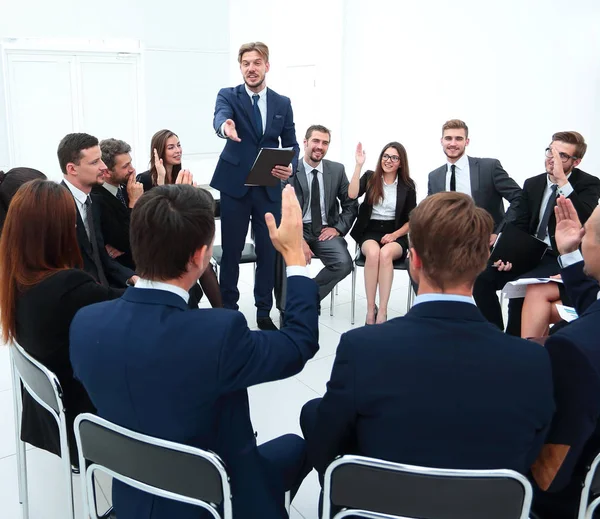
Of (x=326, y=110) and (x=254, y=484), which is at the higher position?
(x=326, y=110)

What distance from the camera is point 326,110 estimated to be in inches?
291

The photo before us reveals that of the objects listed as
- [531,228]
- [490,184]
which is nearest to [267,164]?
[490,184]

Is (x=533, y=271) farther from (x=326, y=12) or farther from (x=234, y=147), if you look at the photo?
(x=326, y=12)

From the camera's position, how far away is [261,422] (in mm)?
2793

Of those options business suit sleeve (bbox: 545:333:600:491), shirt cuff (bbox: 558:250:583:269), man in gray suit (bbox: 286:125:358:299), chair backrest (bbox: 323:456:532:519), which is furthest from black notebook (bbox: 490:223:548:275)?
chair backrest (bbox: 323:456:532:519)

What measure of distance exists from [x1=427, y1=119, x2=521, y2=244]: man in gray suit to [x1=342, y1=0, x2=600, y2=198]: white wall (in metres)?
1.22

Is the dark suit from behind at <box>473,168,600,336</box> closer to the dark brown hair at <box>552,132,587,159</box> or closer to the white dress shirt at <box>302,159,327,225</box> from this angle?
the dark brown hair at <box>552,132,587,159</box>

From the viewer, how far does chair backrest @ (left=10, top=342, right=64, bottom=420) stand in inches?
63.9

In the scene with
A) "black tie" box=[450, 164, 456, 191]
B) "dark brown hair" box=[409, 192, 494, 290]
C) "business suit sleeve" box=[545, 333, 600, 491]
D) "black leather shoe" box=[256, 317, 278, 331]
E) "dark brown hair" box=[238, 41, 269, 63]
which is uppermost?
"dark brown hair" box=[238, 41, 269, 63]

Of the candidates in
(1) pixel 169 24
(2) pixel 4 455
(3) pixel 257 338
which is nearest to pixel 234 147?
(2) pixel 4 455

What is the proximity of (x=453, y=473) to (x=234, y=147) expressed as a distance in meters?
2.93

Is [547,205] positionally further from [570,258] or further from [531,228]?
[570,258]

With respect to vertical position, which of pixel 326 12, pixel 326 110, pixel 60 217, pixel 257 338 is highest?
pixel 326 12

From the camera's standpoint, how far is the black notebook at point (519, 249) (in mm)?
3346
